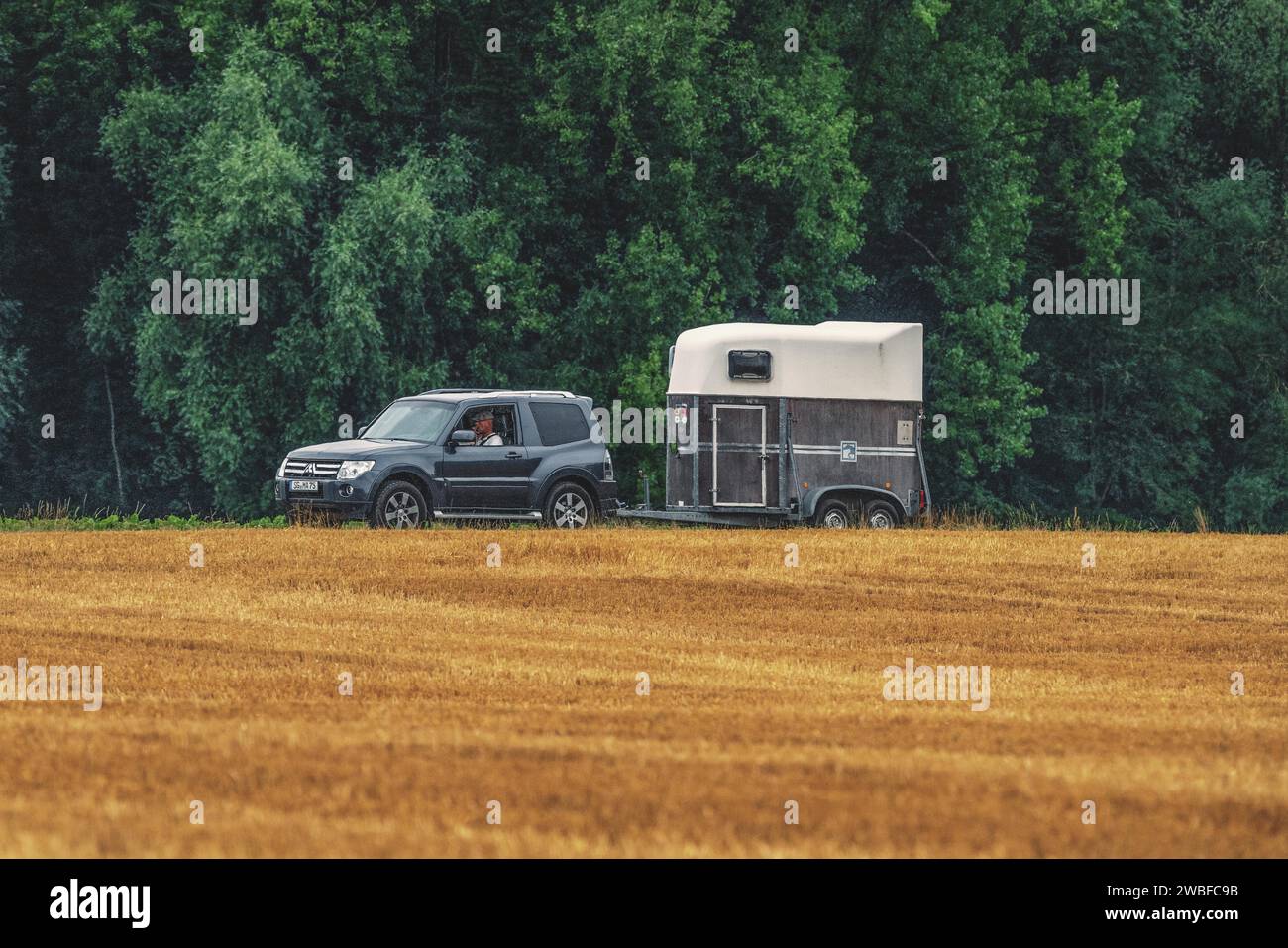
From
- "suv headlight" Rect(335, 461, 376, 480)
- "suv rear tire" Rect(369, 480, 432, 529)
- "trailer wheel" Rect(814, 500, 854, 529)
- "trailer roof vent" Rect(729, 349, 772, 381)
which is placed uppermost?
"trailer roof vent" Rect(729, 349, 772, 381)

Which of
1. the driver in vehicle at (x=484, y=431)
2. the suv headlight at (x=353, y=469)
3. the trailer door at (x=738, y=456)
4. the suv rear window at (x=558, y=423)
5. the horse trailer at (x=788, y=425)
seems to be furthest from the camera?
the trailer door at (x=738, y=456)

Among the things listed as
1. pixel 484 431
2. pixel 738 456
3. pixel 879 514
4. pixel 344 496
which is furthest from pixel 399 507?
pixel 879 514

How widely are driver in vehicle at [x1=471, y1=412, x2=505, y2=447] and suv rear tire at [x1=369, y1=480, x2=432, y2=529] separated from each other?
1337 millimetres

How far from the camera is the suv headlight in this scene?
85.7 ft

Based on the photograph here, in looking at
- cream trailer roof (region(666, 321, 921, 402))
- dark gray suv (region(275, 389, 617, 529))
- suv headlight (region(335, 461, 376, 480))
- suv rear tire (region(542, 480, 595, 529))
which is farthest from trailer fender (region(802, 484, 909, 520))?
Result: suv headlight (region(335, 461, 376, 480))

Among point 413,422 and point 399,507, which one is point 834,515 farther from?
point 399,507

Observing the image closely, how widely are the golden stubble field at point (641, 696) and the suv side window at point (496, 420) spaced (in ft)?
9.13

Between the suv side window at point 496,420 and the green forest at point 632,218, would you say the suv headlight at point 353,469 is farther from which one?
the green forest at point 632,218

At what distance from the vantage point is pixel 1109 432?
2080 inches

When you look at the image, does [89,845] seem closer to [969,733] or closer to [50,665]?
[969,733]

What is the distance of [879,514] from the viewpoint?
31281mm

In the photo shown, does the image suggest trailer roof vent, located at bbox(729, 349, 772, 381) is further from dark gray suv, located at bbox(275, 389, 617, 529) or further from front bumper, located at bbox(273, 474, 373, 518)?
front bumper, located at bbox(273, 474, 373, 518)

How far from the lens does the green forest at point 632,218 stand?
42.2 metres

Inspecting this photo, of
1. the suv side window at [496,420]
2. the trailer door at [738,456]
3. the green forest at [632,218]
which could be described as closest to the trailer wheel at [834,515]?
the trailer door at [738,456]
